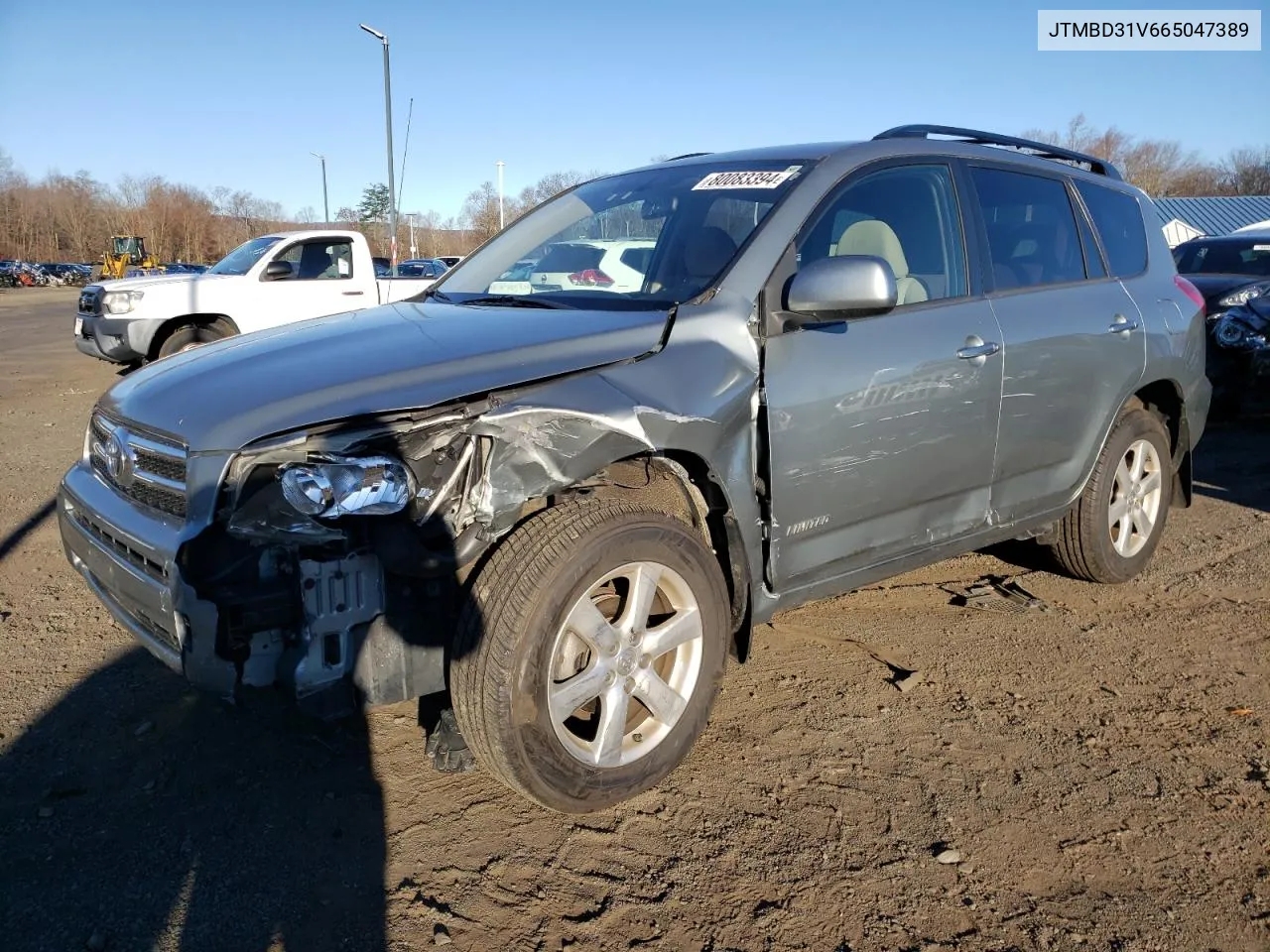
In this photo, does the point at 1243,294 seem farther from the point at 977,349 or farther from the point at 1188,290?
the point at 977,349

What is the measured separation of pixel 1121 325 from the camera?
404cm

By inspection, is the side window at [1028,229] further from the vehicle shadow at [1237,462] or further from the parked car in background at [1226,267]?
the parked car in background at [1226,267]

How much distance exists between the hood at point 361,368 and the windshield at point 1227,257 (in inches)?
390

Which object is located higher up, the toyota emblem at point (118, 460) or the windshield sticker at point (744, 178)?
the windshield sticker at point (744, 178)

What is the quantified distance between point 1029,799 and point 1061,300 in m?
2.07

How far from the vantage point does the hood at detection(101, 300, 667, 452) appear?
8.00 feet

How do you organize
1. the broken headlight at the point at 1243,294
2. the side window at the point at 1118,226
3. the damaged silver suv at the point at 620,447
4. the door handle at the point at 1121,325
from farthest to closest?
the broken headlight at the point at 1243,294 → the side window at the point at 1118,226 → the door handle at the point at 1121,325 → the damaged silver suv at the point at 620,447

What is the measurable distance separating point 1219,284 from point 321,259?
9618mm

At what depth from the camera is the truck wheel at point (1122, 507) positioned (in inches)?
166

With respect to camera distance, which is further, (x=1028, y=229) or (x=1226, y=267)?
(x=1226, y=267)

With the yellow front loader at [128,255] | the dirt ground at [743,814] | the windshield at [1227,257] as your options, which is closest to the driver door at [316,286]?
the dirt ground at [743,814]

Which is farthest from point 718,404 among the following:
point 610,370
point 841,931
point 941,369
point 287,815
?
point 287,815

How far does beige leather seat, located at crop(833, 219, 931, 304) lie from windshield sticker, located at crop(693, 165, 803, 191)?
0.30 metres

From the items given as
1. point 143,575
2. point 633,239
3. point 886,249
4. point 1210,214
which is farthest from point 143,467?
point 1210,214
